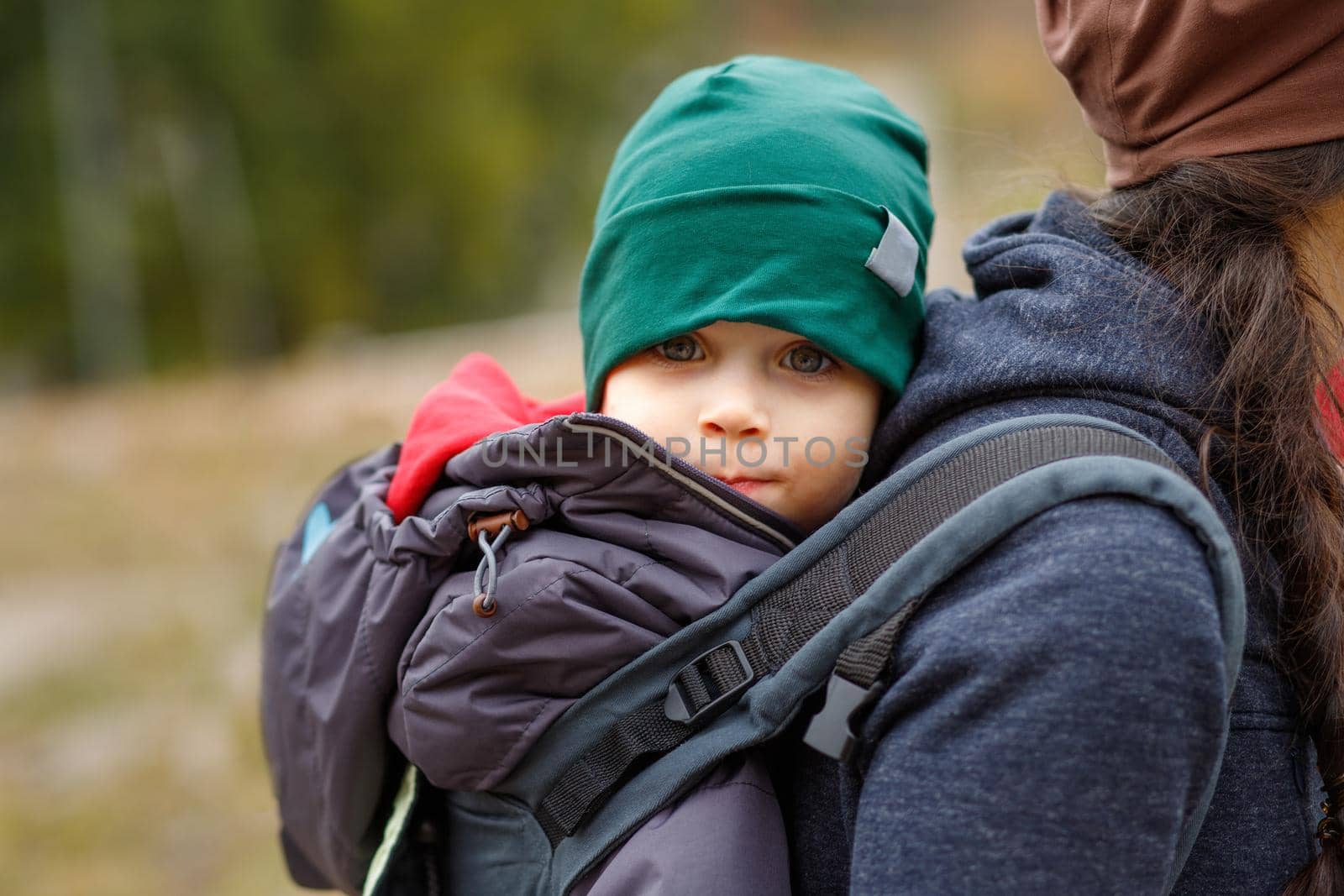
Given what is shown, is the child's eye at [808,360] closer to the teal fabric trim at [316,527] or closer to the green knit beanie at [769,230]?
the green knit beanie at [769,230]

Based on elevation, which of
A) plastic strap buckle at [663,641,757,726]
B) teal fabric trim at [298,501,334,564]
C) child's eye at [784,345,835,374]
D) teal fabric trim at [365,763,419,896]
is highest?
child's eye at [784,345,835,374]

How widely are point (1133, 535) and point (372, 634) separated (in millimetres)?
790

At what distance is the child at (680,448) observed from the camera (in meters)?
1.16

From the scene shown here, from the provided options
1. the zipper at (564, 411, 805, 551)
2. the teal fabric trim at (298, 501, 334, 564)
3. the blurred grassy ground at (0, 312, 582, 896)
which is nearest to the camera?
the zipper at (564, 411, 805, 551)

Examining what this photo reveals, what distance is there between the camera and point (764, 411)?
1.30m

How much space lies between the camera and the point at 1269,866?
3.42 feet

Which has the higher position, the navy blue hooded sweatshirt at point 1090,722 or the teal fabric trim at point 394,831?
the navy blue hooded sweatshirt at point 1090,722

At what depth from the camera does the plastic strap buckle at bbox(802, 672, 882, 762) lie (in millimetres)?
991

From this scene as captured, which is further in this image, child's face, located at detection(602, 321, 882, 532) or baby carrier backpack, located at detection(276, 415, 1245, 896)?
child's face, located at detection(602, 321, 882, 532)

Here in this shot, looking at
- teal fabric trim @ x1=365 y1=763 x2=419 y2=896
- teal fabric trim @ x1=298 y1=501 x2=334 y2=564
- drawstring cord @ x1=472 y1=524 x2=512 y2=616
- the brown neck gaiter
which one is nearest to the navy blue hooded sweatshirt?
the brown neck gaiter

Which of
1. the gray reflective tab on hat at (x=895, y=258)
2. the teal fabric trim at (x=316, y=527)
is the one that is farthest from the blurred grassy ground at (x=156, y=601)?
the gray reflective tab on hat at (x=895, y=258)

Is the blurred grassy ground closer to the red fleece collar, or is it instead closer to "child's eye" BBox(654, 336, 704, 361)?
the red fleece collar

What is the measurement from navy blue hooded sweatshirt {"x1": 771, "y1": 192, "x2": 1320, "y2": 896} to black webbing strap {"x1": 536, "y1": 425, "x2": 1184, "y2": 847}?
50mm

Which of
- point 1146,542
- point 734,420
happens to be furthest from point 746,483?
point 1146,542
